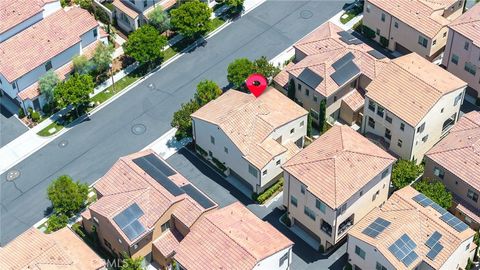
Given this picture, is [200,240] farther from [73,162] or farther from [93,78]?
[93,78]

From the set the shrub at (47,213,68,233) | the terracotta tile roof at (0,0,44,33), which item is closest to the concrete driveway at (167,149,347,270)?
the shrub at (47,213,68,233)

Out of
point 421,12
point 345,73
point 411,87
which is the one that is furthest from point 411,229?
point 421,12

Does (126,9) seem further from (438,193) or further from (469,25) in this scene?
(438,193)

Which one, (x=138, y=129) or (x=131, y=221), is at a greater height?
(x=131, y=221)

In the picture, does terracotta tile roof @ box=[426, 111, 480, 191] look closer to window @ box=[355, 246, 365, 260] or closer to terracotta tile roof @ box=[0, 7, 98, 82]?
window @ box=[355, 246, 365, 260]

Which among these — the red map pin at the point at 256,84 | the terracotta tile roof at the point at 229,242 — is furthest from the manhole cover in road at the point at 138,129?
the terracotta tile roof at the point at 229,242

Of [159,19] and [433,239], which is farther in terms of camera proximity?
[159,19]

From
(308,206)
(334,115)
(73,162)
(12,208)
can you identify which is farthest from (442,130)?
(12,208)
